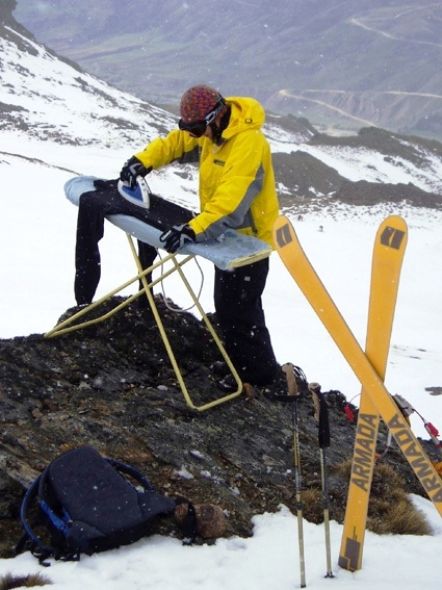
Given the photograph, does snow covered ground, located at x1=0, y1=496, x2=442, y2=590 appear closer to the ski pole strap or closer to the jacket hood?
the ski pole strap

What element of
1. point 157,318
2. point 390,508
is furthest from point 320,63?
point 390,508

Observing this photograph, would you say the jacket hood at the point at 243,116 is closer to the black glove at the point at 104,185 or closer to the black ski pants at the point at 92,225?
the black ski pants at the point at 92,225

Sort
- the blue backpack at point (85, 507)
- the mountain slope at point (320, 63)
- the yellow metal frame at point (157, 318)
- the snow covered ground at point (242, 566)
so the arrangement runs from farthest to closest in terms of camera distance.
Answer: the mountain slope at point (320, 63)
the yellow metal frame at point (157, 318)
the blue backpack at point (85, 507)
the snow covered ground at point (242, 566)

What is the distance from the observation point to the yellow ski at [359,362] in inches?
113

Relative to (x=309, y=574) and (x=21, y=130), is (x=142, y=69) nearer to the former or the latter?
(x=21, y=130)

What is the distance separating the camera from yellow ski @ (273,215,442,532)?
288 centimetres

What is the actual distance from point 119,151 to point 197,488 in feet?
97.2

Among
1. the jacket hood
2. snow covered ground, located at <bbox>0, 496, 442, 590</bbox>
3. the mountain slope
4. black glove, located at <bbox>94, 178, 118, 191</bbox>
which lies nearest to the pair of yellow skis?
snow covered ground, located at <bbox>0, 496, 442, 590</bbox>

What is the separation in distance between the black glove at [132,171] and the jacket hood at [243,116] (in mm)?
872

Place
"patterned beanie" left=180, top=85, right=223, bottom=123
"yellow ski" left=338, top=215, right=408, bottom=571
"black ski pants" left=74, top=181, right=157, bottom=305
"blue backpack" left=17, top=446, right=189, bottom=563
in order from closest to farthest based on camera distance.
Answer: "yellow ski" left=338, top=215, right=408, bottom=571, "blue backpack" left=17, top=446, right=189, bottom=563, "patterned beanie" left=180, top=85, right=223, bottom=123, "black ski pants" left=74, top=181, right=157, bottom=305

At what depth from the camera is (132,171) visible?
509cm

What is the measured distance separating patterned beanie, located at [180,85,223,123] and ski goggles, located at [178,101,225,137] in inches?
0.8

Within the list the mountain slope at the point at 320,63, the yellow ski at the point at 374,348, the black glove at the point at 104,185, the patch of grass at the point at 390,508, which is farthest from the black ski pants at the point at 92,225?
the mountain slope at the point at 320,63

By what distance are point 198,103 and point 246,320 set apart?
1.49 meters
